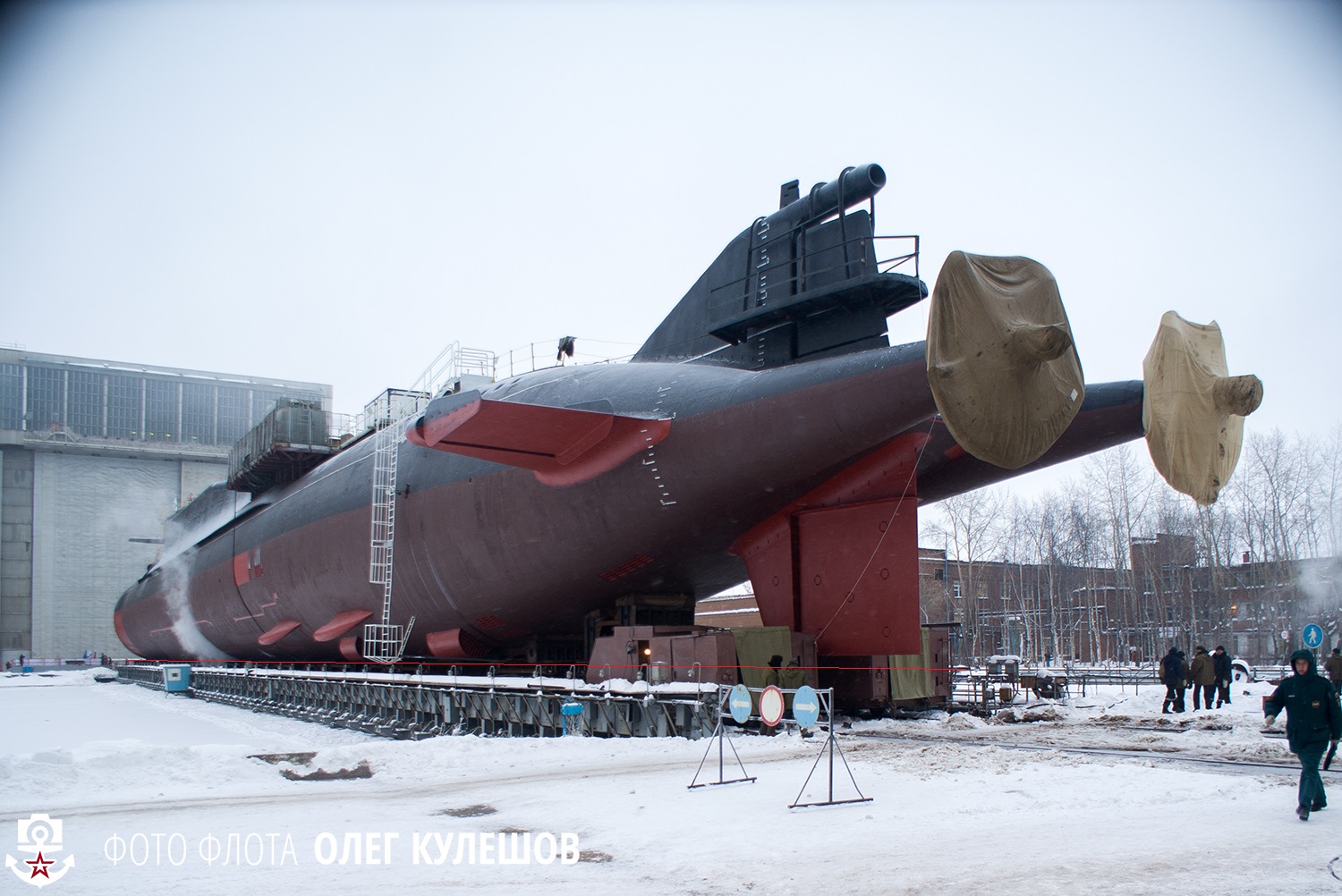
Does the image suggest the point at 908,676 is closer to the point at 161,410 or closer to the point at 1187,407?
the point at 1187,407

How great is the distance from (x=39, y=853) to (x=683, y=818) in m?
4.81

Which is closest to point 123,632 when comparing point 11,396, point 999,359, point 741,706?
point 11,396

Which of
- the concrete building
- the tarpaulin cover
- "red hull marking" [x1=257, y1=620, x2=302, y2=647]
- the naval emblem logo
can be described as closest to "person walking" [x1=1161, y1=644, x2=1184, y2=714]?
→ the tarpaulin cover

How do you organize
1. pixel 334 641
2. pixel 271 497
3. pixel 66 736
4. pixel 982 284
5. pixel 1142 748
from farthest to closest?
1. pixel 271 497
2. pixel 334 641
3. pixel 66 736
4. pixel 1142 748
5. pixel 982 284

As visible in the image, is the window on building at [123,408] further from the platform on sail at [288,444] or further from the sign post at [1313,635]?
the sign post at [1313,635]

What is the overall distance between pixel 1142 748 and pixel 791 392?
245 inches

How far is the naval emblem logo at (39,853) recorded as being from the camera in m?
6.39

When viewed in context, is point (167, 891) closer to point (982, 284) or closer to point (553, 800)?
point (553, 800)

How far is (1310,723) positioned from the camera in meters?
7.55

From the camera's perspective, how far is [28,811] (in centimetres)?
869

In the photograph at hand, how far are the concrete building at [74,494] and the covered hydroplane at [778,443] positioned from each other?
162ft

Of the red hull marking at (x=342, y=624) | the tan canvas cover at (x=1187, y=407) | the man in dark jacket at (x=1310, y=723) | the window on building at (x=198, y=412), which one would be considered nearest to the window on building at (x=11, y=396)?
the window on building at (x=198, y=412)

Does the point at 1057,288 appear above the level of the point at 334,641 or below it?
above

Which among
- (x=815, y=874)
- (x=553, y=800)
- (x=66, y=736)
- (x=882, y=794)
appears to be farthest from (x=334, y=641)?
(x=815, y=874)
